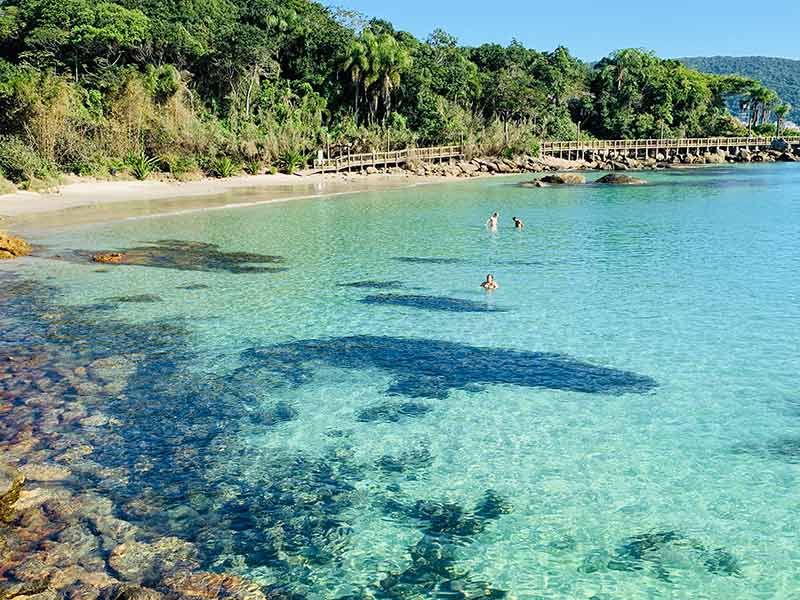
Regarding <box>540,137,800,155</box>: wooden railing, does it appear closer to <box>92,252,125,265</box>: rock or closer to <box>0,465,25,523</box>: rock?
<box>92,252,125,265</box>: rock

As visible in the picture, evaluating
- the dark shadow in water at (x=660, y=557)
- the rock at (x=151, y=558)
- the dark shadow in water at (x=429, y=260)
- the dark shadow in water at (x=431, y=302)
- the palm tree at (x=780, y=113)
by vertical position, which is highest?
the palm tree at (x=780, y=113)

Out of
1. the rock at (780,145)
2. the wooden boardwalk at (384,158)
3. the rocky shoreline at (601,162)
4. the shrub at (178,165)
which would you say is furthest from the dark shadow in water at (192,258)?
the rock at (780,145)

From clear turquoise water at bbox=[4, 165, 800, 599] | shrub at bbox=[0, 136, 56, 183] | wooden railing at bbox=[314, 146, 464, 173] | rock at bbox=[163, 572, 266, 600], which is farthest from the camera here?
wooden railing at bbox=[314, 146, 464, 173]

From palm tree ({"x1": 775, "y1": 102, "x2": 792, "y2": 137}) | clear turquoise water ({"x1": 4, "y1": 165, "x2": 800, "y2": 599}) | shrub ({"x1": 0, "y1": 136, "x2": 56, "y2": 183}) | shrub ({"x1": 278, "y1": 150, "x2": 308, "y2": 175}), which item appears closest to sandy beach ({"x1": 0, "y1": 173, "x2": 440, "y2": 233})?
shrub ({"x1": 0, "y1": 136, "x2": 56, "y2": 183})

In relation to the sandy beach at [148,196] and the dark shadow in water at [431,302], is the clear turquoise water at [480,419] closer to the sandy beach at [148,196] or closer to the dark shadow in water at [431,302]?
the dark shadow in water at [431,302]

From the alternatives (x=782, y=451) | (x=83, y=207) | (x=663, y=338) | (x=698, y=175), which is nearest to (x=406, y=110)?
(x=698, y=175)

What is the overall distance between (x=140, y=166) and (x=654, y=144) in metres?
60.1

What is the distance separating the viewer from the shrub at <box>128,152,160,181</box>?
1656 inches

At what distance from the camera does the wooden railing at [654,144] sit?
75.6 metres

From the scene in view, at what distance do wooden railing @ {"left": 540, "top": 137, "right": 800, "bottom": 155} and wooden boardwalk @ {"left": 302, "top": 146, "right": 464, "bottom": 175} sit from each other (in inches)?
558

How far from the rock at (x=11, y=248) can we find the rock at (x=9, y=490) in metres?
14.9

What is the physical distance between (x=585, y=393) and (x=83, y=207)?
2883 cm

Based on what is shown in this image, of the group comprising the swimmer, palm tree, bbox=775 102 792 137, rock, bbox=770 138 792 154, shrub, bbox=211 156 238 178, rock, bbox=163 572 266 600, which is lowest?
rock, bbox=163 572 266 600

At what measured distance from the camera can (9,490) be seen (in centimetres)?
754
